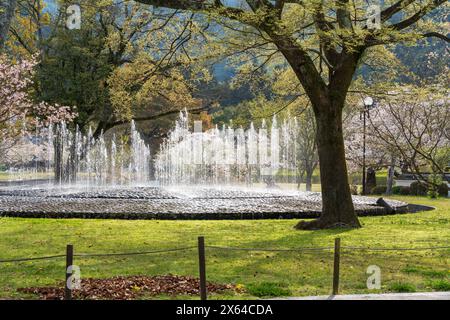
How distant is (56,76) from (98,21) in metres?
4.33

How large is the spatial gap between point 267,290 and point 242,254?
334 centimetres

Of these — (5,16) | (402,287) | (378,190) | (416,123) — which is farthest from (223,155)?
(402,287)

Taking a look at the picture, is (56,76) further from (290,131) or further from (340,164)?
(340,164)

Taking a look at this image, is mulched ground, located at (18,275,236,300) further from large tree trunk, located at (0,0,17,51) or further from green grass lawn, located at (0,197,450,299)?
large tree trunk, located at (0,0,17,51)

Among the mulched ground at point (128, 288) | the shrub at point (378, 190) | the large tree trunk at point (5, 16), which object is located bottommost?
the mulched ground at point (128, 288)

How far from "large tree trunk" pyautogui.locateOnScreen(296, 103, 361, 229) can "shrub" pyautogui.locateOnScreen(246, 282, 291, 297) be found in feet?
24.6

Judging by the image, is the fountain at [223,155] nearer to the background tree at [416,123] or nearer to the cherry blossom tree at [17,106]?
the background tree at [416,123]

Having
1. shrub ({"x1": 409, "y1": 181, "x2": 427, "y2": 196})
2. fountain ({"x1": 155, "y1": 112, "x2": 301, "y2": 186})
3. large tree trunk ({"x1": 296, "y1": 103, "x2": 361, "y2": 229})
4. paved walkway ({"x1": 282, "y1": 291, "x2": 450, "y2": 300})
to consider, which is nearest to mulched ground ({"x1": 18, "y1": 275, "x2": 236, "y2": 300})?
paved walkway ({"x1": 282, "y1": 291, "x2": 450, "y2": 300})

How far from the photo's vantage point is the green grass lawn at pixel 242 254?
8.77 metres

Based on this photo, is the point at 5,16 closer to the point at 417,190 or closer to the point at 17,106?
the point at 17,106

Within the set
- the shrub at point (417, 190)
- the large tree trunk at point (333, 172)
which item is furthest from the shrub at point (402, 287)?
the shrub at point (417, 190)

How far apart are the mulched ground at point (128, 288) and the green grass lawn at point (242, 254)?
1.31 ft

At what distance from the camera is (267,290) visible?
26.2ft
